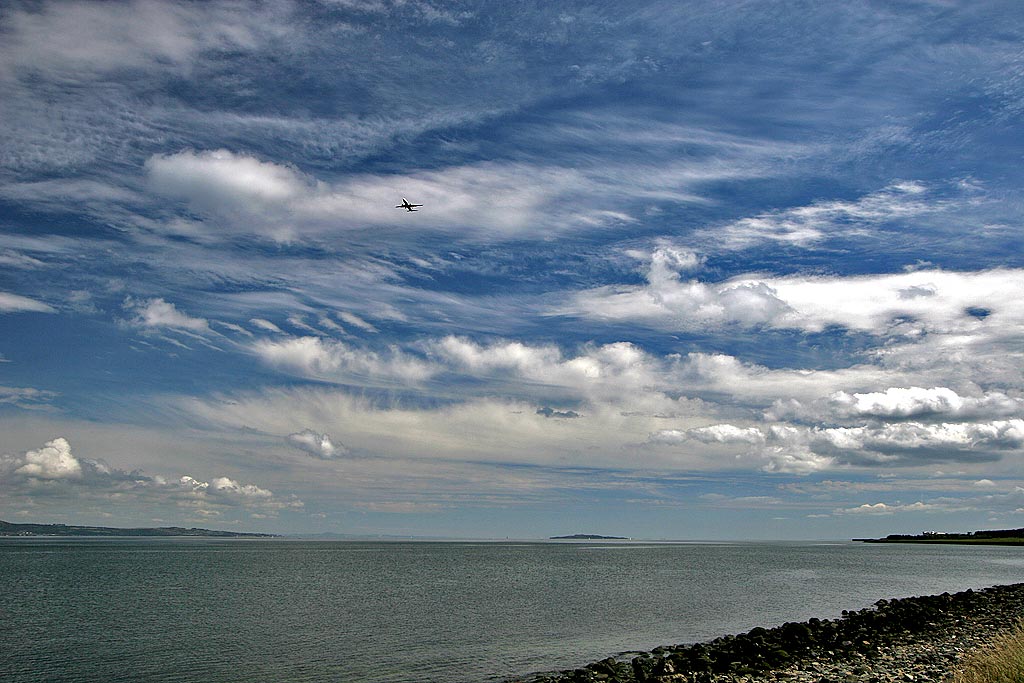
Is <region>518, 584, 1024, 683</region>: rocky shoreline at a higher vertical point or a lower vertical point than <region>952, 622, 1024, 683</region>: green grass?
lower

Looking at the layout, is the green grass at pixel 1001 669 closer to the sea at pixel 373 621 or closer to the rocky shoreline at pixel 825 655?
the rocky shoreline at pixel 825 655

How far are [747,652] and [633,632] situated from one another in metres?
14.2

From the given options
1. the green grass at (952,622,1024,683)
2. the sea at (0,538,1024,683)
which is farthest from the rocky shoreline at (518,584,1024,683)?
the green grass at (952,622,1024,683)

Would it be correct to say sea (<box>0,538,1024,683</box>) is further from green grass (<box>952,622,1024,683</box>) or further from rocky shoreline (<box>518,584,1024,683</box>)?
green grass (<box>952,622,1024,683</box>)

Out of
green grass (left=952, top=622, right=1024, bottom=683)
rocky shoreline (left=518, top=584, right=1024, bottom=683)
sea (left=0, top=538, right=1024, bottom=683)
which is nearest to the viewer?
green grass (left=952, top=622, right=1024, bottom=683)

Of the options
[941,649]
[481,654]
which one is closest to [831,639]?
[941,649]

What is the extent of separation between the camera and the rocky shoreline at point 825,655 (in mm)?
32906

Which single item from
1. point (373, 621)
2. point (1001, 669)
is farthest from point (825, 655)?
point (373, 621)

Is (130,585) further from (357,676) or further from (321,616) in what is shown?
(357,676)

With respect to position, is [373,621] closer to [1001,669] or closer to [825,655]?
[825,655]

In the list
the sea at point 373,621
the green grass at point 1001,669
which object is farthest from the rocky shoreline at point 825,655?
the green grass at point 1001,669

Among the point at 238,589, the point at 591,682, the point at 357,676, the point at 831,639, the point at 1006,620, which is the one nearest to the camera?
the point at 591,682

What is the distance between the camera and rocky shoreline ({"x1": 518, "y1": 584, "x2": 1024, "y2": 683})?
108 ft

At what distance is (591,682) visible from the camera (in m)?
33.5
